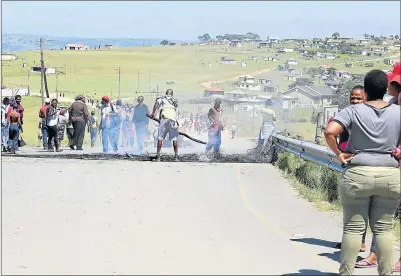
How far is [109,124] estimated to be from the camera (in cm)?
2094

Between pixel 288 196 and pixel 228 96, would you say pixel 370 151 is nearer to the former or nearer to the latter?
pixel 288 196

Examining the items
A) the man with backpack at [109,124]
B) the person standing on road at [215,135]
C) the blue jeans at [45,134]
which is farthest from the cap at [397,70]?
the blue jeans at [45,134]

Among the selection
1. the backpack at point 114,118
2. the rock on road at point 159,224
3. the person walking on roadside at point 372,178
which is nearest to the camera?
the person walking on roadside at point 372,178

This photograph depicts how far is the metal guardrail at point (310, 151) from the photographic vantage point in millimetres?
11555

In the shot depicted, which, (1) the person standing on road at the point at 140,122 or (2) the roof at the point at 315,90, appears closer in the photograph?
(1) the person standing on road at the point at 140,122

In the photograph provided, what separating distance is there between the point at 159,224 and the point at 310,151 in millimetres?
4695

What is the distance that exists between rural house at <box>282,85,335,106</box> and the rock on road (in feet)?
63.7

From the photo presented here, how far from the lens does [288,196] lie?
12.5 metres

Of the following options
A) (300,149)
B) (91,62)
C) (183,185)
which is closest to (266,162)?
(300,149)

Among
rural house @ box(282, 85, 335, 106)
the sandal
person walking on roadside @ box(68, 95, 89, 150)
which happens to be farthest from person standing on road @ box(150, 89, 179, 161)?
rural house @ box(282, 85, 335, 106)

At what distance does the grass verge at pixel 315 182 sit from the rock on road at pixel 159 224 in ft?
0.76

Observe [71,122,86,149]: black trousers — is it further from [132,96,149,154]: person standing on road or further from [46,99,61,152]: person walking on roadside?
[132,96,149,154]: person standing on road

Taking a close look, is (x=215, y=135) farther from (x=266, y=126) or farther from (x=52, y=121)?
(x=52, y=121)

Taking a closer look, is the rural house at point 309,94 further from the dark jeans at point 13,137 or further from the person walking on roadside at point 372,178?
the person walking on roadside at point 372,178
